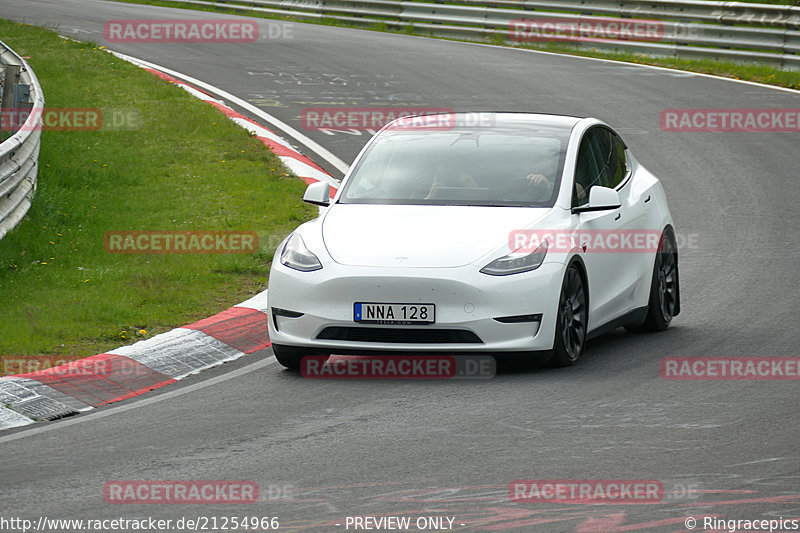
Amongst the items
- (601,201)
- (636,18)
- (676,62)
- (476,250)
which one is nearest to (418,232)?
(476,250)

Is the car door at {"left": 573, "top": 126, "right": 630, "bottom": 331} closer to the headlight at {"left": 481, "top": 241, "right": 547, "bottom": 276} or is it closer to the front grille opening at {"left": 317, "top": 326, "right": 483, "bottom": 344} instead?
the headlight at {"left": 481, "top": 241, "right": 547, "bottom": 276}

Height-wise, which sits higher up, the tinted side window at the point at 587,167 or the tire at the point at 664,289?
the tinted side window at the point at 587,167

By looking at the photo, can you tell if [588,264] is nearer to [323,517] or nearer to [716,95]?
[323,517]

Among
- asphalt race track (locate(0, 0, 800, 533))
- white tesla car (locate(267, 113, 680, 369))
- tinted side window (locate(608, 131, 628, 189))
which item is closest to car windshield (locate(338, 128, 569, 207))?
white tesla car (locate(267, 113, 680, 369))

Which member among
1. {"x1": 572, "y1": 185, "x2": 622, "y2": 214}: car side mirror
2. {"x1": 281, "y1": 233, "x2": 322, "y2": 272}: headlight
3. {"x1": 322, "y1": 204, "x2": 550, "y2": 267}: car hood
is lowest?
{"x1": 281, "y1": 233, "x2": 322, "y2": 272}: headlight

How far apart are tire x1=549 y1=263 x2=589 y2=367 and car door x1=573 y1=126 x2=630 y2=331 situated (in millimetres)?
145

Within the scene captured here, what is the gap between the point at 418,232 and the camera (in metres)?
8.73

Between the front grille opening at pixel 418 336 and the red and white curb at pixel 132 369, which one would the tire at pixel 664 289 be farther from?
the red and white curb at pixel 132 369

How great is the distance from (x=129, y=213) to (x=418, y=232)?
545 centimetres

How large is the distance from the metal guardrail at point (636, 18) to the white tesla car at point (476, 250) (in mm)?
14890

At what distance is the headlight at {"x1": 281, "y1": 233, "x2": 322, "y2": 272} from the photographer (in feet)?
28.5

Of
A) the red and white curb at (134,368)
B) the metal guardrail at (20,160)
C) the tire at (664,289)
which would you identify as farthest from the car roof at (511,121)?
the metal guardrail at (20,160)

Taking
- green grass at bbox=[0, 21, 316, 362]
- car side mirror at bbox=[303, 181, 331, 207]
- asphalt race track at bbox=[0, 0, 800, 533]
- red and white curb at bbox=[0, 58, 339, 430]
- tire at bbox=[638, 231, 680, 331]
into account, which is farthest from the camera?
tire at bbox=[638, 231, 680, 331]

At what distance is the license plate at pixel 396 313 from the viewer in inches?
329
